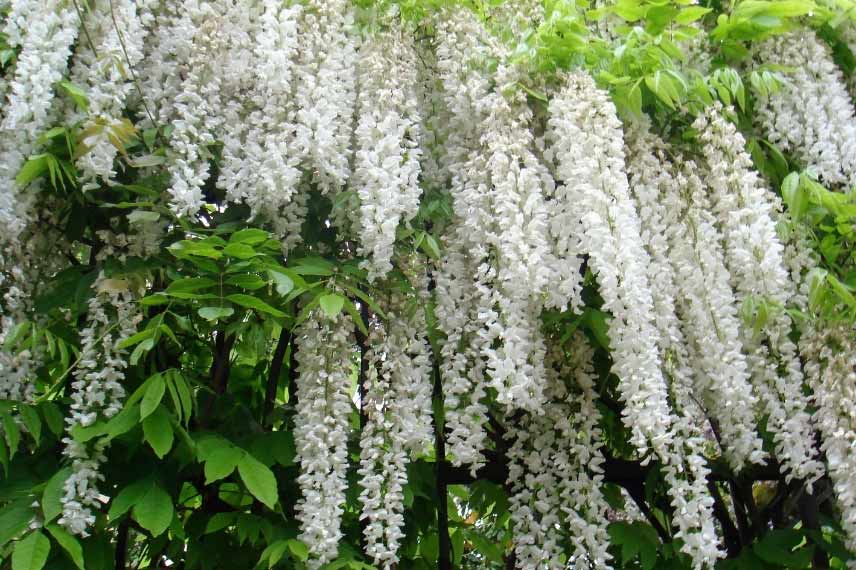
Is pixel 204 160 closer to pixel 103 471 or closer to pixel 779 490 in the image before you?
pixel 103 471

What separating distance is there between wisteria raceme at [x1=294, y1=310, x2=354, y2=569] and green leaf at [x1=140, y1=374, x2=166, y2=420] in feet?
1.30

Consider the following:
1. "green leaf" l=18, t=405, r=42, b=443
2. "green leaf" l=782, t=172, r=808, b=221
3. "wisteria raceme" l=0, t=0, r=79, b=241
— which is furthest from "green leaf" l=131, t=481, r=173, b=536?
"green leaf" l=782, t=172, r=808, b=221

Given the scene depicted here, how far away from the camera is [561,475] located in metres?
2.29

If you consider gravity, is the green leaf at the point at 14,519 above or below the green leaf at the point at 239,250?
below

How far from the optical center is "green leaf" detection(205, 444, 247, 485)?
193 cm

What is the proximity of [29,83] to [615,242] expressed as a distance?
65.2 inches

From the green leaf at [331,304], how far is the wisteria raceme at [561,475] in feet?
2.27

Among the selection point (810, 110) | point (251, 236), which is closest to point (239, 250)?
point (251, 236)

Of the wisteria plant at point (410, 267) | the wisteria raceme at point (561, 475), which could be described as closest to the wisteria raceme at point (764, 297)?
the wisteria plant at point (410, 267)

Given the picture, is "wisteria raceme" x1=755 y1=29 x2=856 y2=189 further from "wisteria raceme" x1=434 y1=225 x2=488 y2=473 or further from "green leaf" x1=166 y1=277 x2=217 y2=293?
"green leaf" x1=166 y1=277 x2=217 y2=293

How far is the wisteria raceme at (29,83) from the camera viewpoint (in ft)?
6.75

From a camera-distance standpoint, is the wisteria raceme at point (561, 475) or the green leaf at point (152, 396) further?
the wisteria raceme at point (561, 475)

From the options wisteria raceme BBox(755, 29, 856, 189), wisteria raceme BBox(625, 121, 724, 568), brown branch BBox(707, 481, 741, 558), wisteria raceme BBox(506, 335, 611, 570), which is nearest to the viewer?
Answer: wisteria raceme BBox(625, 121, 724, 568)

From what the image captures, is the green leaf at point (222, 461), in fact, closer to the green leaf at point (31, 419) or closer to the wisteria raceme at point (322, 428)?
the wisteria raceme at point (322, 428)
